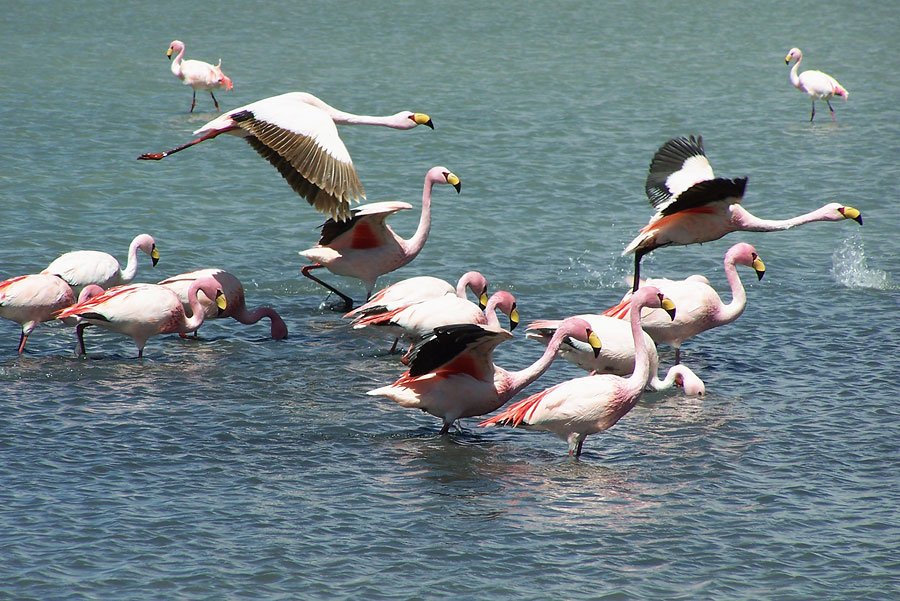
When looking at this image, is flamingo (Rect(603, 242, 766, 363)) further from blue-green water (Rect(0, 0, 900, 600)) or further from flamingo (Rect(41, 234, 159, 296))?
flamingo (Rect(41, 234, 159, 296))

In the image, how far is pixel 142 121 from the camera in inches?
756

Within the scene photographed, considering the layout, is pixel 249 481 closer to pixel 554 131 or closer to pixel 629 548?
pixel 629 548

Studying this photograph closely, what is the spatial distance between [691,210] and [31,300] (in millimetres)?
5705

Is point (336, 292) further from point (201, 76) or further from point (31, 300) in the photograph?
point (201, 76)

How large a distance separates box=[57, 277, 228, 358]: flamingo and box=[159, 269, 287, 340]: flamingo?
0.50 metres

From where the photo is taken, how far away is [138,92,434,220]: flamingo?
8602mm

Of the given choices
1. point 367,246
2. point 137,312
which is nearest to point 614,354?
point 367,246

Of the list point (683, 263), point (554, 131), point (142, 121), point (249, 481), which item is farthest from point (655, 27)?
point (249, 481)

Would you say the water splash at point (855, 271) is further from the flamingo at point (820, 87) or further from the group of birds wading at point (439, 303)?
the flamingo at point (820, 87)

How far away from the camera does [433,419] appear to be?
330 inches

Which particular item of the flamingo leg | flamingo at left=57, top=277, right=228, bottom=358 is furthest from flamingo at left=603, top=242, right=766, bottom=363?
flamingo at left=57, top=277, right=228, bottom=358

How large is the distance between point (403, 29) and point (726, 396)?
22519 millimetres

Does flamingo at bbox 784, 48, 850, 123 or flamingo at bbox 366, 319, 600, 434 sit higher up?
flamingo at bbox 784, 48, 850, 123

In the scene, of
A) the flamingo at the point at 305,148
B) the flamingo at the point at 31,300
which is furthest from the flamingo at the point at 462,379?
the flamingo at the point at 31,300
